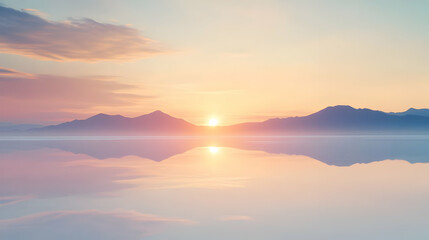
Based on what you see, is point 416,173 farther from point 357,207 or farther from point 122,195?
point 122,195

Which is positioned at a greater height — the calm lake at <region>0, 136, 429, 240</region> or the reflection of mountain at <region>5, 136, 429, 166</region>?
the reflection of mountain at <region>5, 136, 429, 166</region>

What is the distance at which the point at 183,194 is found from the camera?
40.5 ft

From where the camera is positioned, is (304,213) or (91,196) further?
(91,196)

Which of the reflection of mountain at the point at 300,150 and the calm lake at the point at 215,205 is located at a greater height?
the reflection of mountain at the point at 300,150

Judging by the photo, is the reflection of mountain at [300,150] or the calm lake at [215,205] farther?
the reflection of mountain at [300,150]

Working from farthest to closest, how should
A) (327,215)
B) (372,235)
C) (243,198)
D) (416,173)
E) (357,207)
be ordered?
(416,173)
(243,198)
(357,207)
(327,215)
(372,235)

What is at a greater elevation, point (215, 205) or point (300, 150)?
point (300, 150)

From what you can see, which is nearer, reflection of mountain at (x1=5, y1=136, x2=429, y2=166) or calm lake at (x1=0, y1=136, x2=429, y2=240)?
calm lake at (x1=0, y1=136, x2=429, y2=240)

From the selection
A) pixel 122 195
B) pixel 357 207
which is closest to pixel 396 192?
pixel 357 207

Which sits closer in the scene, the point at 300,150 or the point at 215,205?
the point at 215,205

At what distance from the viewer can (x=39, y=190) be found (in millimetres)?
12938

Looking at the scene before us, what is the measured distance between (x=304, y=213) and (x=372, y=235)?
80.1 inches

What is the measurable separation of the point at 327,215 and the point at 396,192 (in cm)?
450

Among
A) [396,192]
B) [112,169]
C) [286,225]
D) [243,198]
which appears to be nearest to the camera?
[286,225]
